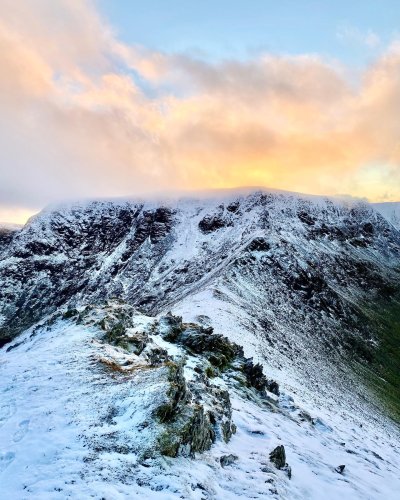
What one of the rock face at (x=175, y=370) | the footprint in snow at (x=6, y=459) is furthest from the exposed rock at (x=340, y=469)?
the footprint in snow at (x=6, y=459)

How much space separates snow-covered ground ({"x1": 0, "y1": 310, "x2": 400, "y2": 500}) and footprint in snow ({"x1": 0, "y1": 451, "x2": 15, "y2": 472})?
0.03 meters

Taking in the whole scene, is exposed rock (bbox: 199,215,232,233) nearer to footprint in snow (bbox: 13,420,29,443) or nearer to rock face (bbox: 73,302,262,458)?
rock face (bbox: 73,302,262,458)

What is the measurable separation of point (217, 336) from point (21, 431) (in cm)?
1876

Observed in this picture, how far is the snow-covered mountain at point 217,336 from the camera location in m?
13.4

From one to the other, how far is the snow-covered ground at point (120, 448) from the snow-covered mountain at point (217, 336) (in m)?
0.07

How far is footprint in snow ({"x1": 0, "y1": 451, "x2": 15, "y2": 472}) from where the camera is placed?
11.8 meters

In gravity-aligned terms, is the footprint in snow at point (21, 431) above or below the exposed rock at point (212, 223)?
below

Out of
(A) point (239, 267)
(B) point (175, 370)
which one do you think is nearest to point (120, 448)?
(B) point (175, 370)

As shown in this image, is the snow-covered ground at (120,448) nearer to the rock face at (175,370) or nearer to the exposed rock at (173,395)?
the rock face at (175,370)

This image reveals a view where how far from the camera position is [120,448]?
1257cm

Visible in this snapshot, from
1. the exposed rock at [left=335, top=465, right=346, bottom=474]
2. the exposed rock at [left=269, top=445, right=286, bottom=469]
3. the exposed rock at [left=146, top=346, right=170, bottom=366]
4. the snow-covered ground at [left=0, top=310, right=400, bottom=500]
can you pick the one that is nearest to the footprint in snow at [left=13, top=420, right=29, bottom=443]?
the snow-covered ground at [left=0, top=310, right=400, bottom=500]

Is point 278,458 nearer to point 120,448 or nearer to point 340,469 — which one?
point 340,469

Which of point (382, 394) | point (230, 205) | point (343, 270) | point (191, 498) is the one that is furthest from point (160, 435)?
point (230, 205)

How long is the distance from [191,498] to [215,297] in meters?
48.6
